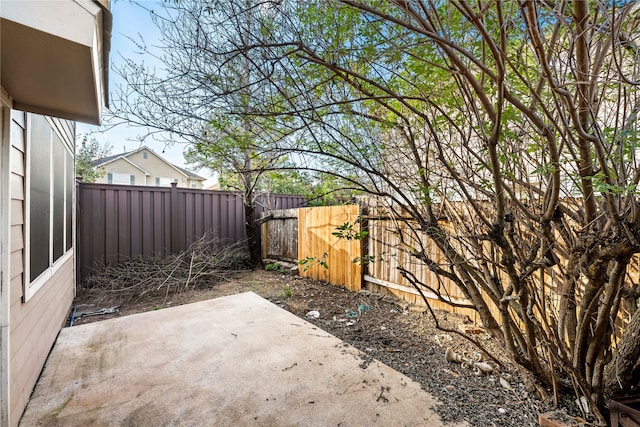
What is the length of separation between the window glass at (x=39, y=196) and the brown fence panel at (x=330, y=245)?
2655 millimetres

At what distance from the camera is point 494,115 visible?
1253 millimetres

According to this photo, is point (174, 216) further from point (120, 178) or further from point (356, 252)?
point (120, 178)

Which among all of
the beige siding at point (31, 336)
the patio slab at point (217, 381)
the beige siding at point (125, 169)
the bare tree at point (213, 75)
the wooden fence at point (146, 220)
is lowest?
the patio slab at point (217, 381)

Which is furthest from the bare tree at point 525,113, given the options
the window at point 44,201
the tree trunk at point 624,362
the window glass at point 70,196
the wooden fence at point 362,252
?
the window glass at point 70,196

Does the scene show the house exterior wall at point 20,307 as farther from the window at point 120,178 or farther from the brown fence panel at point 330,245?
the window at point 120,178

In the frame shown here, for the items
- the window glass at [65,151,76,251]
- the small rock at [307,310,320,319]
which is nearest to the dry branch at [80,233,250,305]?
the window glass at [65,151,76,251]

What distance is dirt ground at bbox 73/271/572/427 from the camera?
5.82 feet

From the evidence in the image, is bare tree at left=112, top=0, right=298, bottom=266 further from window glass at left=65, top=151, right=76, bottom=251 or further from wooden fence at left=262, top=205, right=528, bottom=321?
window glass at left=65, top=151, right=76, bottom=251

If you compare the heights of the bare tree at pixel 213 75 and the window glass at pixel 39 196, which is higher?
the bare tree at pixel 213 75

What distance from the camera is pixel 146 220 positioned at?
18.4ft

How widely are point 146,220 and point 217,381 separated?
4.52 m

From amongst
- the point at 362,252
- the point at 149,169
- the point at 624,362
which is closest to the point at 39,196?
the point at 362,252

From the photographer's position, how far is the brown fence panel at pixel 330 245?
175 inches

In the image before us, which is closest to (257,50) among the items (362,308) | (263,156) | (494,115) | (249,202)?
(263,156)
